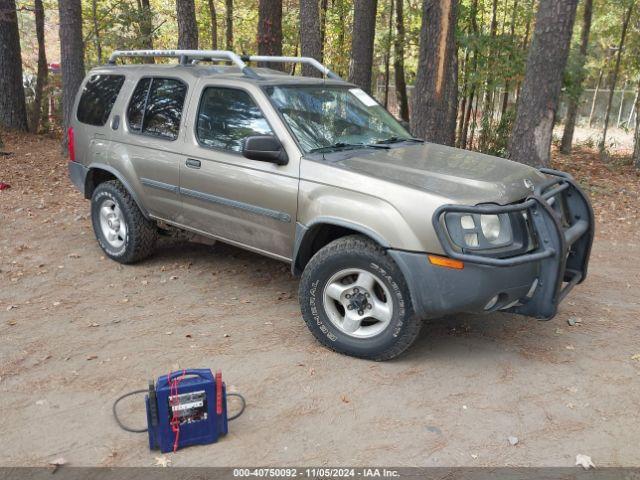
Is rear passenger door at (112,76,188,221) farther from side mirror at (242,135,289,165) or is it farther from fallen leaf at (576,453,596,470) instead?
fallen leaf at (576,453,596,470)

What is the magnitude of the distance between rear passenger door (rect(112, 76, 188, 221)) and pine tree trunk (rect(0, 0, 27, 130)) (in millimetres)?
10154

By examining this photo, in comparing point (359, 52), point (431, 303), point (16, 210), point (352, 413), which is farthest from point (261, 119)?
point (359, 52)

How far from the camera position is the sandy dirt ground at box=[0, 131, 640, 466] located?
3.20 m

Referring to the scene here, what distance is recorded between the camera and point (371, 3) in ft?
42.5

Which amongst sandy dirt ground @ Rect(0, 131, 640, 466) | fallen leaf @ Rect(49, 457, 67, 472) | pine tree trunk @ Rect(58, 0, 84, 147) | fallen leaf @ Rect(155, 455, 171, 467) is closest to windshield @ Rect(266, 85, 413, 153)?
sandy dirt ground @ Rect(0, 131, 640, 466)

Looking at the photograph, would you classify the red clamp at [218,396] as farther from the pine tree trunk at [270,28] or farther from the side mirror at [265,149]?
→ the pine tree trunk at [270,28]

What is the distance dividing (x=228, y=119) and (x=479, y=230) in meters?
2.29

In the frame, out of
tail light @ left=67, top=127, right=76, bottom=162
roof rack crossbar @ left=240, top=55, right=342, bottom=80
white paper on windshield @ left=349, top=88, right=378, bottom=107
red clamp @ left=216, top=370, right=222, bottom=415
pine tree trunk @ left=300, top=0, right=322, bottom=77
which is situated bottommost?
red clamp @ left=216, top=370, right=222, bottom=415

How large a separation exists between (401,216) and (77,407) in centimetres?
227

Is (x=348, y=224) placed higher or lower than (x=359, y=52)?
lower

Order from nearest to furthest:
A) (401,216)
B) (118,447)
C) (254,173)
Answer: (118,447)
(401,216)
(254,173)

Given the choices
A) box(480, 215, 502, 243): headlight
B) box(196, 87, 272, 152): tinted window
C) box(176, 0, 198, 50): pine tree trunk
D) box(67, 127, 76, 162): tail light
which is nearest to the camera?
box(480, 215, 502, 243): headlight

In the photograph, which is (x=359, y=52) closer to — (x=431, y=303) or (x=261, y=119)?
(x=261, y=119)

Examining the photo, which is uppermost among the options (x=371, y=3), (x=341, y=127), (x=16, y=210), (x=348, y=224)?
(x=371, y=3)
